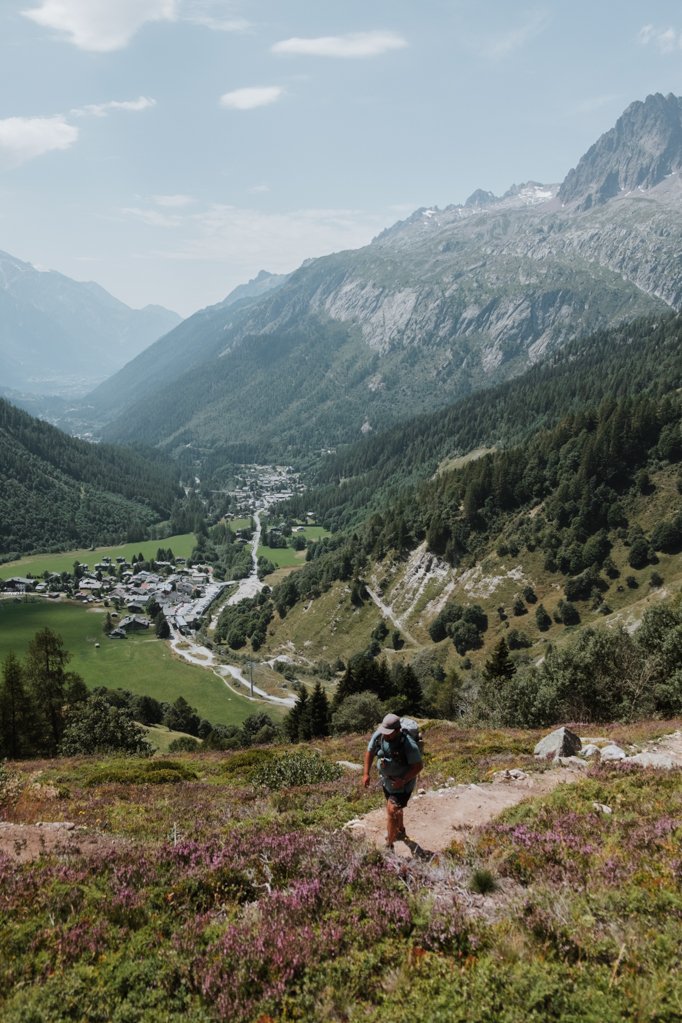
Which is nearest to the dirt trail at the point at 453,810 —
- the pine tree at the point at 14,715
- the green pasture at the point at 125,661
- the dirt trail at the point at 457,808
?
the dirt trail at the point at 457,808

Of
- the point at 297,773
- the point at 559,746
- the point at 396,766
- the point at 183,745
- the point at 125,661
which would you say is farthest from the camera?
the point at 125,661

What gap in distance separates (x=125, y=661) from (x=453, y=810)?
480ft

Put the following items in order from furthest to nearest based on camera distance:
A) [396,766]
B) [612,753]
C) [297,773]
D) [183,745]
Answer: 1. [183,745]
2. [297,773]
3. [612,753]
4. [396,766]

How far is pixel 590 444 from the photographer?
13700cm

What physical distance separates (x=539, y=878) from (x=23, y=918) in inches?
394

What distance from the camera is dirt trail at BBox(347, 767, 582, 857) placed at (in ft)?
46.0

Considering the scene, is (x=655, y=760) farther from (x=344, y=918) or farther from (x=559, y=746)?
(x=344, y=918)

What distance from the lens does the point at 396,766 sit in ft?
42.3

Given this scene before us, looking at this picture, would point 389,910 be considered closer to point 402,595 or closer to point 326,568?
point 402,595

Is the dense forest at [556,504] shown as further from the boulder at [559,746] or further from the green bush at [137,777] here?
the green bush at [137,777]

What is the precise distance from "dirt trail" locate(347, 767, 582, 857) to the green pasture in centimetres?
9714

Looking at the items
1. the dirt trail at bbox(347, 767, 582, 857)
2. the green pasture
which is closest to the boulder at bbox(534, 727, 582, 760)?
the dirt trail at bbox(347, 767, 582, 857)

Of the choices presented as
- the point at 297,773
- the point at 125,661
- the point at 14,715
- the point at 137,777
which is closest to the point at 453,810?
the point at 297,773

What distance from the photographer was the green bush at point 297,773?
2221cm
